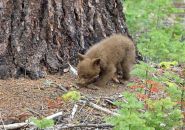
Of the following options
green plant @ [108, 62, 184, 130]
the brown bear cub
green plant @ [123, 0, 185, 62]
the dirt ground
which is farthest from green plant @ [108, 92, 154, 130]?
green plant @ [123, 0, 185, 62]

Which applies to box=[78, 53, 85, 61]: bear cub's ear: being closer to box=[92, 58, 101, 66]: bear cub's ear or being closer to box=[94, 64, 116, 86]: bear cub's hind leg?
box=[92, 58, 101, 66]: bear cub's ear

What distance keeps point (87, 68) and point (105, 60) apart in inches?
10.9

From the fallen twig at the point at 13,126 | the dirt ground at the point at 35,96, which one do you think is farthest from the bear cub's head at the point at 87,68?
the fallen twig at the point at 13,126

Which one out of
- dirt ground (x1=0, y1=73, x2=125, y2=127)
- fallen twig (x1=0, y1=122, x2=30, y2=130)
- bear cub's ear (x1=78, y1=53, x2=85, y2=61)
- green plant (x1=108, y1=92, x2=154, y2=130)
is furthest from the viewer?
bear cub's ear (x1=78, y1=53, x2=85, y2=61)

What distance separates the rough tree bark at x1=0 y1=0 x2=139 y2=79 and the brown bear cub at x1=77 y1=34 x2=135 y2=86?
0.23m

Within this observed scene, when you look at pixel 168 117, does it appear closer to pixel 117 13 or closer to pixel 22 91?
pixel 22 91

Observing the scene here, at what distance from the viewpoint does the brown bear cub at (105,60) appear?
693 cm

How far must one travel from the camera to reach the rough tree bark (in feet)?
21.2

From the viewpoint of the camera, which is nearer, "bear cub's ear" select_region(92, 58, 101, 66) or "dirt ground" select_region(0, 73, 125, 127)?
"dirt ground" select_region(0, 73, 125, 127)

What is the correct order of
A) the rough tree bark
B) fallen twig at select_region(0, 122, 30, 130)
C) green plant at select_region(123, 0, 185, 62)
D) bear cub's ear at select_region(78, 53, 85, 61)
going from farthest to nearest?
green plant at select_region(123, 0, 185, 62)
bear cub's ear at select_region(78, 53, 85, 61)
the rough tree bark
fallen twig at select_region(0, 122, 30, 130)

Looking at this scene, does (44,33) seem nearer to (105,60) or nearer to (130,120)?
(105,60)

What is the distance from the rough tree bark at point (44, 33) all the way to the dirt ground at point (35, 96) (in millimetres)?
156

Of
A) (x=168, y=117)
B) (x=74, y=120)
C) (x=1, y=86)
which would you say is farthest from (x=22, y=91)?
(x=168, y=117)

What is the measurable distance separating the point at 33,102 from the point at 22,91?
0.95 ft
